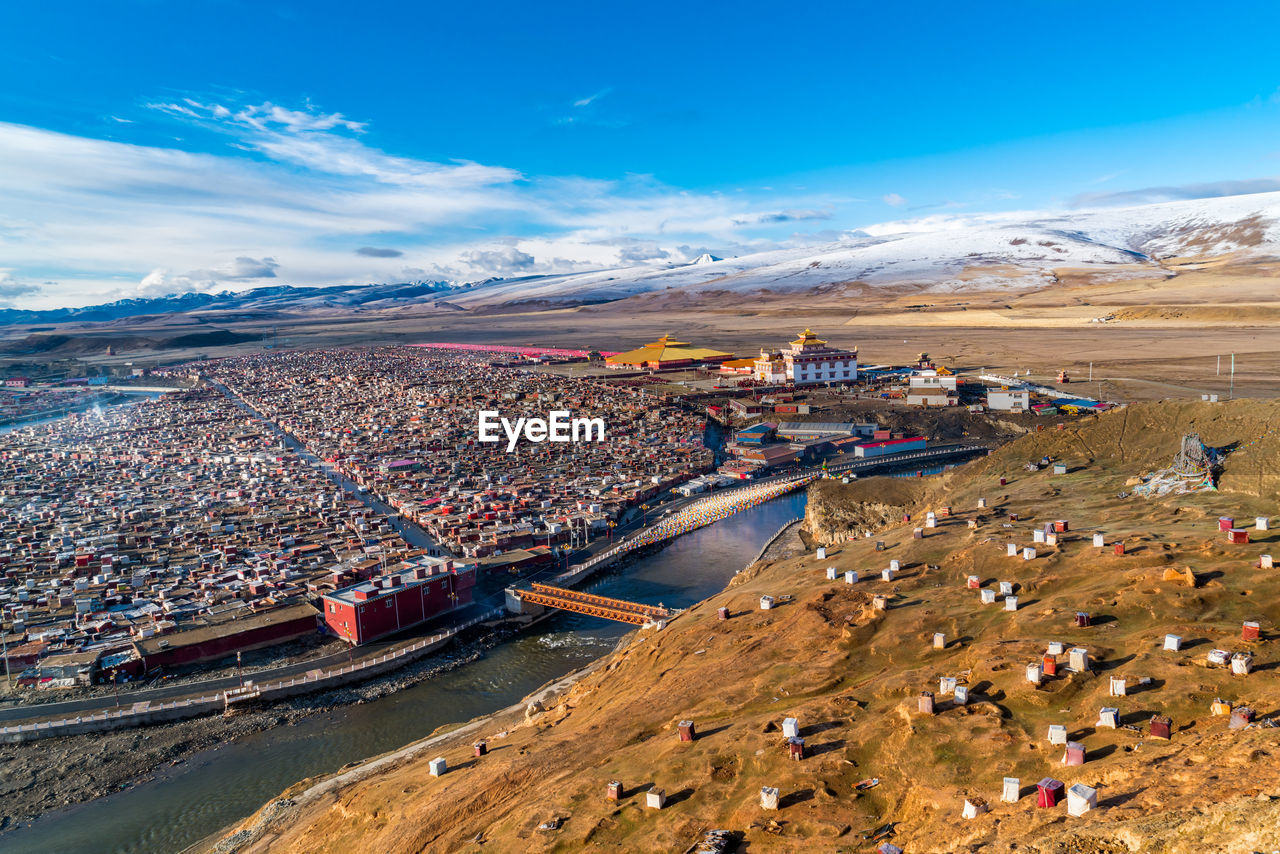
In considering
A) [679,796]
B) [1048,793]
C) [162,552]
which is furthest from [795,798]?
[162,552]

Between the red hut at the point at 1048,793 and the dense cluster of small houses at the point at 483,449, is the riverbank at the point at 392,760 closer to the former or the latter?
the red hut at the point at 1048,793

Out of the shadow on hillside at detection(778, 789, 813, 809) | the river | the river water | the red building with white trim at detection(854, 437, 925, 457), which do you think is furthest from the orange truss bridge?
the river

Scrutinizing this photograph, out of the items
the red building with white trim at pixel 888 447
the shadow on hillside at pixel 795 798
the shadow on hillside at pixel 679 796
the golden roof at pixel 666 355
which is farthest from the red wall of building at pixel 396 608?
the golden roof at pixel 666 355

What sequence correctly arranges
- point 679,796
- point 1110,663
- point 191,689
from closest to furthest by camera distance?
point 679,796
point 1110,663
point 191,689

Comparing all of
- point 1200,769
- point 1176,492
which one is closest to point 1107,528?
point 1176,492

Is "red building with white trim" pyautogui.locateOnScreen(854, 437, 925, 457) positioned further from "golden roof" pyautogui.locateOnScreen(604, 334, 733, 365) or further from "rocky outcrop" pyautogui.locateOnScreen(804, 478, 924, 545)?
"golden roof" pyautogui.locateOnScreen(604, 334, 733, 365)

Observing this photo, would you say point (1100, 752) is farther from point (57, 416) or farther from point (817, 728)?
point (57, 416)
